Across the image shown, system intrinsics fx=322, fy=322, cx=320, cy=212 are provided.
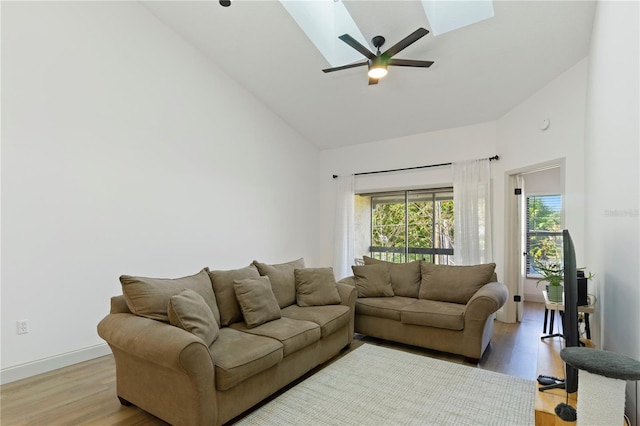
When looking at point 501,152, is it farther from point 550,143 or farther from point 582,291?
point 582,291

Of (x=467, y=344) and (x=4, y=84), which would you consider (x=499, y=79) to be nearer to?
(x=467, y=344)

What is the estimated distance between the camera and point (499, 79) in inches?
153

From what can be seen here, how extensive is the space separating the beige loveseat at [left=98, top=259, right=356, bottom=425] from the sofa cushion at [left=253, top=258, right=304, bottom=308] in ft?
0.44

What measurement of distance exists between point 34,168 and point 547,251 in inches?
285

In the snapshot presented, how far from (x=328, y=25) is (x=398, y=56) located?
975 millimetres

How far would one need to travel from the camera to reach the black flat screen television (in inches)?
61.7

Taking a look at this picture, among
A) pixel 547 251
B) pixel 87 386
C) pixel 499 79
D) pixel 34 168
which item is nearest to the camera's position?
pixel 87 386

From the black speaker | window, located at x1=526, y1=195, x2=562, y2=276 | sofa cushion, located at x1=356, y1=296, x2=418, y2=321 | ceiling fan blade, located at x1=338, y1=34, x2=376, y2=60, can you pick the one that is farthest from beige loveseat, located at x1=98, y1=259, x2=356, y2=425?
window, located at x1=526, y1=195, x2=562, y2=276

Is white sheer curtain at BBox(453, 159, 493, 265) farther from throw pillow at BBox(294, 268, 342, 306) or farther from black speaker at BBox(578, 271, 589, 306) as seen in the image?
throw pillow at BBox(294, 268, 342, 306)

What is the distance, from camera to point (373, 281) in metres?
3.96

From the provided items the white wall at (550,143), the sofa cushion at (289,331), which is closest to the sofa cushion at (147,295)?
the sofa cushion at (289,331)

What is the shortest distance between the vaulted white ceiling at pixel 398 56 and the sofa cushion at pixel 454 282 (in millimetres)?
2257

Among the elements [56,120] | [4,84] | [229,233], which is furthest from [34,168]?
[229,233]

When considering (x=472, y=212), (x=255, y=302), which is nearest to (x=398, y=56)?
(x=472, y=212)
